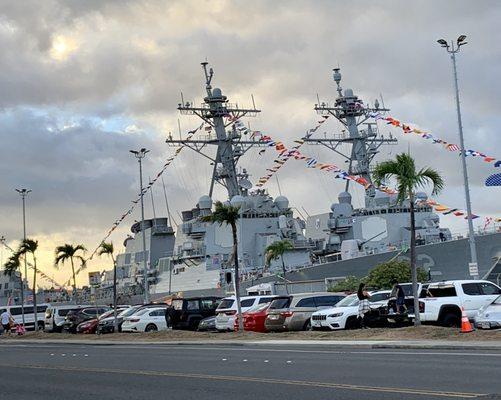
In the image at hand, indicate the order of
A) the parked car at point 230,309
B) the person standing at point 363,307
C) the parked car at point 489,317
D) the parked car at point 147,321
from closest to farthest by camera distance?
the parked car at point 489,317 < the person standing at point 363,307 < the parked car at point 230,309 < the parked car at point 147,321

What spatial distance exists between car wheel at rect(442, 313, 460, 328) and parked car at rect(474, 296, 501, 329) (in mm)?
1919

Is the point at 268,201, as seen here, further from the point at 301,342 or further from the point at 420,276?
the point at 301,342

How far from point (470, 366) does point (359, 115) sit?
2217 inches

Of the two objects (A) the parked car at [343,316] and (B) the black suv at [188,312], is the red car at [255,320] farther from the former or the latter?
(B) the black suv at [188,312]

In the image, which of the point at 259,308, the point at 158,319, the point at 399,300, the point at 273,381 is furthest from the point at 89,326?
the point at 273,381

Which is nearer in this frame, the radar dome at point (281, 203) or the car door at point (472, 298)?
the car door at point (472, 298)

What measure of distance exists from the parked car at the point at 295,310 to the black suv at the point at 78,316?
48.7 ft

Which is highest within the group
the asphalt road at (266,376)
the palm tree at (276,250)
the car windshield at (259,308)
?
the palm tree at (276,250)

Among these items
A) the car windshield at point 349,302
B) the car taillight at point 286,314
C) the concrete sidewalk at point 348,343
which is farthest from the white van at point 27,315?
the car windshield at point 349,302

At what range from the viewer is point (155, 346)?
26297mm

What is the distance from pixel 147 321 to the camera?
34.7 m

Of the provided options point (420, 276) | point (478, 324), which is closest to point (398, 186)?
point (478, 324)

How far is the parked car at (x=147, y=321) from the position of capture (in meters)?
34.5

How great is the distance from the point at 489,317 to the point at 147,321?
1673 centimetres
